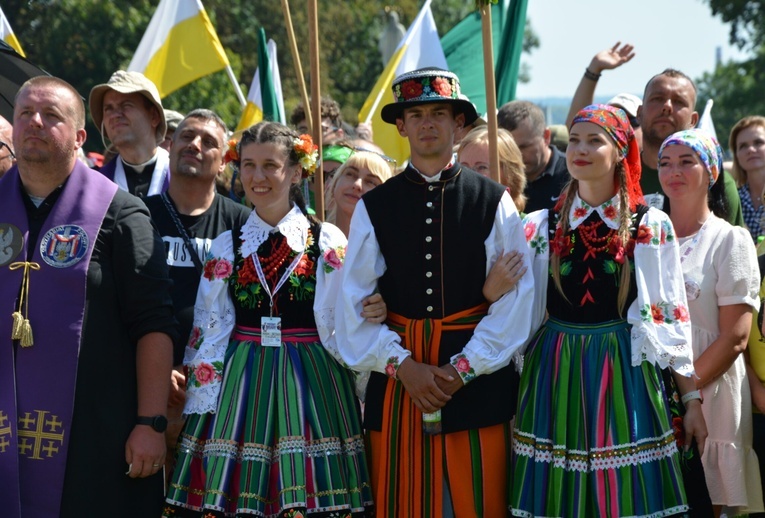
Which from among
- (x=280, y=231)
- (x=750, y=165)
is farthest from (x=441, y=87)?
(x=750, y=165)

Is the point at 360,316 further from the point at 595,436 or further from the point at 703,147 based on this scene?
the point at 703,147

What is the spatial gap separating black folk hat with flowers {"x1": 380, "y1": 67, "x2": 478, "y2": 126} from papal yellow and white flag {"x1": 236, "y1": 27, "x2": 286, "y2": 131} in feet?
15.1

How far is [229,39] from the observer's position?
29.3 meters

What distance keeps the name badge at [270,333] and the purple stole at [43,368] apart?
0.77 metres

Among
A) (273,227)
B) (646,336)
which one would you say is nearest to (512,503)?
(646,336)

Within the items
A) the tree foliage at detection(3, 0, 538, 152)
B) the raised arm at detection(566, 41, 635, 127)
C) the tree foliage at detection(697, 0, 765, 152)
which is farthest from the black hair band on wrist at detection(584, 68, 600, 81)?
the tree foliage at detection(697, 0, 765, 152)

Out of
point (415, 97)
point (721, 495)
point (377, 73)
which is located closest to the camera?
point (415, 97)

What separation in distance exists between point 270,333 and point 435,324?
28.3 inches

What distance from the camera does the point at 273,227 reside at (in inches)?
191

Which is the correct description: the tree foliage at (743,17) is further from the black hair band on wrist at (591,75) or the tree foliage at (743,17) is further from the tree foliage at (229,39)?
the black hair band on wrist at (591,75)

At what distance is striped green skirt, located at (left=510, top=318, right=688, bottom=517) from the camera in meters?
4.31

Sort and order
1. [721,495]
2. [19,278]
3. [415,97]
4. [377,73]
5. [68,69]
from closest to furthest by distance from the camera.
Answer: [19,278], [415,97], [721,495], [68,69], [377,73]

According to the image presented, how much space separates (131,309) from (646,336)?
207cm

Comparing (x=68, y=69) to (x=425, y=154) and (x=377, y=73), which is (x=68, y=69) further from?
(x=425, y=154)
